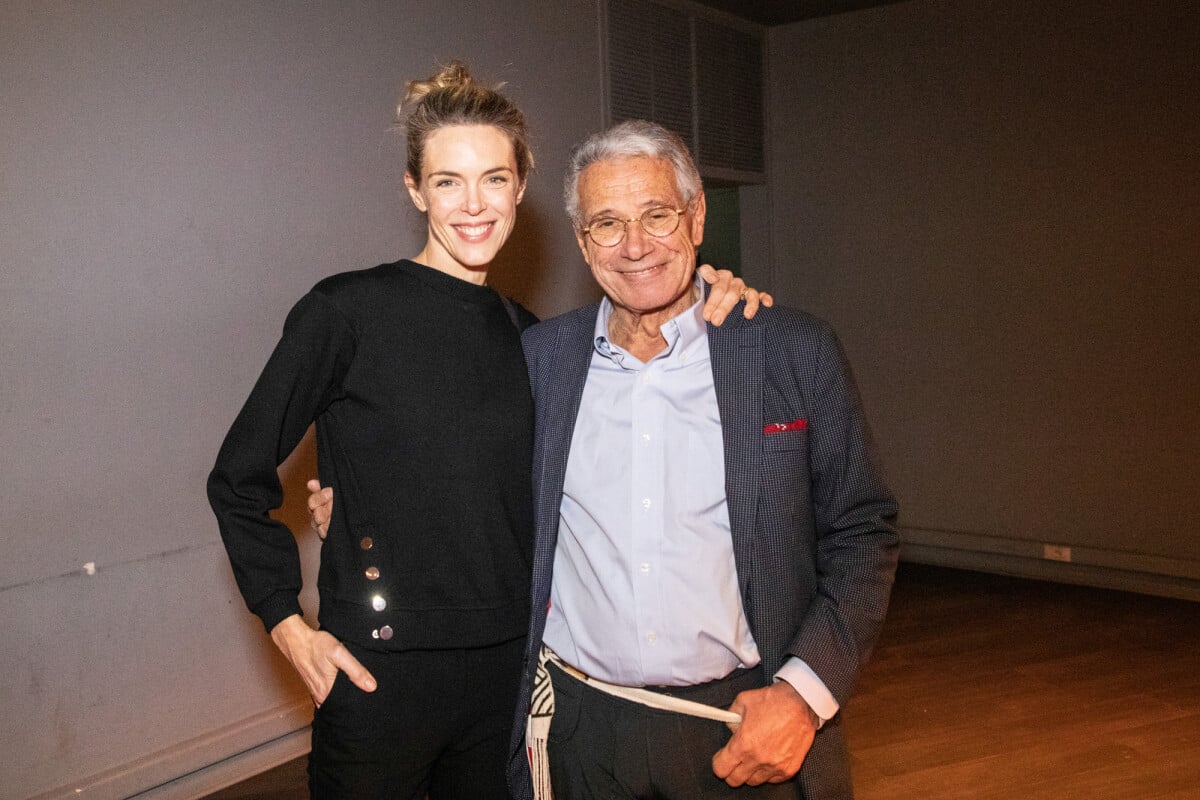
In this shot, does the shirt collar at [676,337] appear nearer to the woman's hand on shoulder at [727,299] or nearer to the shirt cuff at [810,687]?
the woman's hand on shoulder at [727,299]

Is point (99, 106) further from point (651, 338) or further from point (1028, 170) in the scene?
point (1028, 170)

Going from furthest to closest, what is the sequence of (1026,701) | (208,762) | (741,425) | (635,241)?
(1026,701)
(208,762)
(635,241)
(741,425)

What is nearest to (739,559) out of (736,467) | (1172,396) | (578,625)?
(736,467)

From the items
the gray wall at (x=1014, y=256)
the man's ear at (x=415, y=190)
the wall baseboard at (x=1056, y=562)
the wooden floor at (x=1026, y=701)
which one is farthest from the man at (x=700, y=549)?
the gray wall at (x=1014, y=256)

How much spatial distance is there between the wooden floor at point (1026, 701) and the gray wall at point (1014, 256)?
21.1 inches

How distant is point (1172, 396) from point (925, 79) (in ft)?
7.66

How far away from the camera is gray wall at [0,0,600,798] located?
3051 mm

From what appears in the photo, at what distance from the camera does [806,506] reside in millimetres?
1792

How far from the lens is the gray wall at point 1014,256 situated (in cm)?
552

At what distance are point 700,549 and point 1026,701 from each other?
319cm

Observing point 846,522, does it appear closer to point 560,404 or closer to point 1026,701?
point 560,404

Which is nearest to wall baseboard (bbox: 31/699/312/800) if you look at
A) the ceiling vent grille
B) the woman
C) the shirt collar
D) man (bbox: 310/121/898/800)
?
the woman

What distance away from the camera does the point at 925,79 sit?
6.25 meters

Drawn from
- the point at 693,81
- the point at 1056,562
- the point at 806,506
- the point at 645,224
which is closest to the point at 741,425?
the point at 806,506
